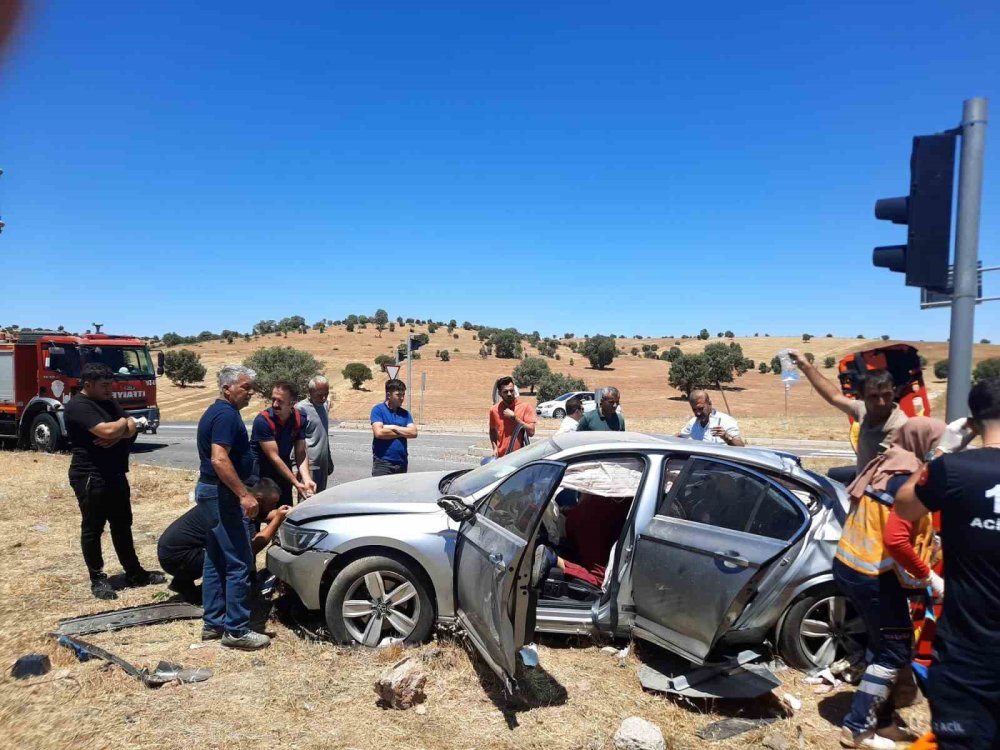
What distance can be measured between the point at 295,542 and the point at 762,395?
53287 mm

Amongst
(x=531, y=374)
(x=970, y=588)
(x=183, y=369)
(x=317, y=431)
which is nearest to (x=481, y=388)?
(x=531, y=374)

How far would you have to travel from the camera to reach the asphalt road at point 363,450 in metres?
14.4

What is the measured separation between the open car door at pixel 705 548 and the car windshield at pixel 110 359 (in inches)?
589

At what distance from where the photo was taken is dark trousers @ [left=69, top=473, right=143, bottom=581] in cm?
529

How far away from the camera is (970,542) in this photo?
7.72 ft

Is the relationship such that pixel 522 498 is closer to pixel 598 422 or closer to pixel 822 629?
pixel 822 629

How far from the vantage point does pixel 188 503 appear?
9.27 m

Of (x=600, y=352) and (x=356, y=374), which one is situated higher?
(x=600, y=352)

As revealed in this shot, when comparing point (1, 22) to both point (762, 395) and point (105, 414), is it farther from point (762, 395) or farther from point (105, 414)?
point (762, 395)

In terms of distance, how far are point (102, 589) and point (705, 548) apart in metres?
4.85

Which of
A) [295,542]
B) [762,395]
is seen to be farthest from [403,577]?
[762,395]

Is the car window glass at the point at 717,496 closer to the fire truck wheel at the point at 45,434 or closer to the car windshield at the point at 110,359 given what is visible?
the car windshield at the point at 110,359

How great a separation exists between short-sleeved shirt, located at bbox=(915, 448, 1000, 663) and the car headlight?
11.7ft

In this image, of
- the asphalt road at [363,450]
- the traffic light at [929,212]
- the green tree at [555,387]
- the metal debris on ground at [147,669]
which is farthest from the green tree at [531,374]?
the metal debris on ground at [147,669]
